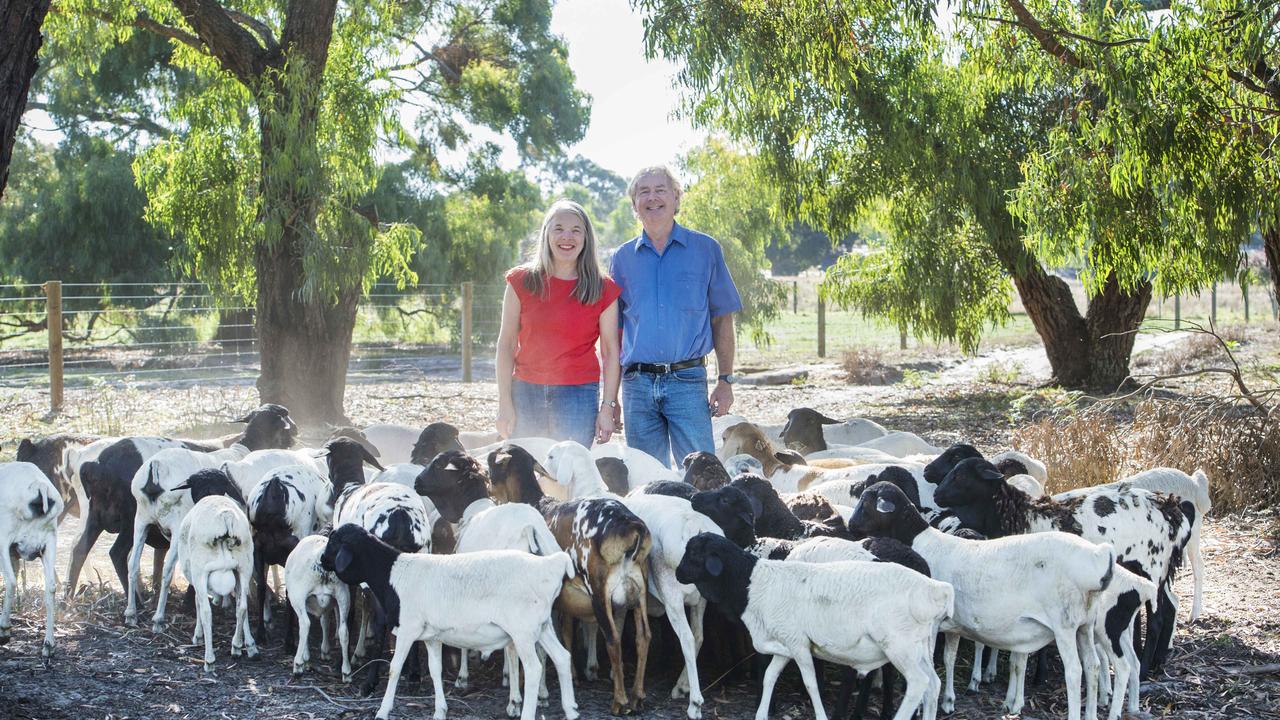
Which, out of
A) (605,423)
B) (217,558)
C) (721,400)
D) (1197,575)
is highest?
(721,400)

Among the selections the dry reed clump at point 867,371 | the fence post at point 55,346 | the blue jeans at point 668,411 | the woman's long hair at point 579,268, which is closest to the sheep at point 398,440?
the blue jeans at point 668,411

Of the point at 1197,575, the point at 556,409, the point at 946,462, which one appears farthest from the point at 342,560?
the point at 1197,575

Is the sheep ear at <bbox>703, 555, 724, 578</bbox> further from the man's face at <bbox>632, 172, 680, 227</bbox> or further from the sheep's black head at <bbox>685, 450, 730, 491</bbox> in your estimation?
the man's face at <bbox>632, 172, 680, 227</bbox>

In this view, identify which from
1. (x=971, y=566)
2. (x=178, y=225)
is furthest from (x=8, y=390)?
(x=971, y=566)

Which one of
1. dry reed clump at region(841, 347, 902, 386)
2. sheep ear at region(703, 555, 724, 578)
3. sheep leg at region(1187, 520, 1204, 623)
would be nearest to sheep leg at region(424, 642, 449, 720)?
sheep ear at region(703, 555, 724, 578)

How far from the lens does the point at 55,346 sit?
1422 centimetres

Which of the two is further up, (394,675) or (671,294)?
(671,294)

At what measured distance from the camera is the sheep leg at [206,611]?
17.5 ft

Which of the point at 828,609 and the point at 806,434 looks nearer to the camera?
the point at 828,609

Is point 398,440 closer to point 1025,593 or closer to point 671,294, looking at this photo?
point 671,294

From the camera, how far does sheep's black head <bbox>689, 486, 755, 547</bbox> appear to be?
5102 mm

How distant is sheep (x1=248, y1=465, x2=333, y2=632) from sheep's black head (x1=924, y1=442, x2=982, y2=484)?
335cm

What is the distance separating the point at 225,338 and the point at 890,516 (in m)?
21.3

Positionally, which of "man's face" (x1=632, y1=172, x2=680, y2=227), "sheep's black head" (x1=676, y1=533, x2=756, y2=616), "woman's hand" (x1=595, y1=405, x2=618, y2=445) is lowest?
"sheep's black head" (x1=676, y1=533, x2=756, y2=616)
